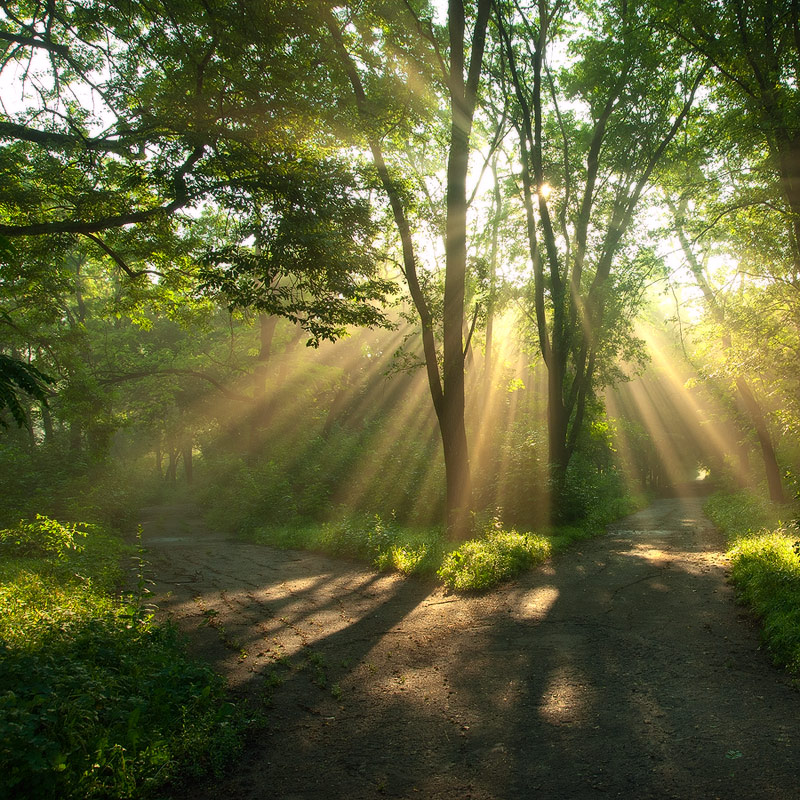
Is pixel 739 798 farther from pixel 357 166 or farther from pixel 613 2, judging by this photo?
pixel 613 2

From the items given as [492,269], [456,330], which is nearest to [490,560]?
[456,330]

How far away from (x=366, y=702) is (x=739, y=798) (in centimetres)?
285

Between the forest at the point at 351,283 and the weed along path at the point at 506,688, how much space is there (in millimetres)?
84

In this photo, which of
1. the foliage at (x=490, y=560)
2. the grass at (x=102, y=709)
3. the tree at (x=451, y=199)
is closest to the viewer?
the grass at (x=102, y=709)

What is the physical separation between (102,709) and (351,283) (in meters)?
7.42

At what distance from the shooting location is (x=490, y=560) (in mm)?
9133

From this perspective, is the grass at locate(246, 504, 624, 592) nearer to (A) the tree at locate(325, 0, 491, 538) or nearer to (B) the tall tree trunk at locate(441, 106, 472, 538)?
(B) the tall tree trunk at locate(441, 106, 472, 538)

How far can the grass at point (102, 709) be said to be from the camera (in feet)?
9.71

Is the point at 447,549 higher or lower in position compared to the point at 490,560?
lower

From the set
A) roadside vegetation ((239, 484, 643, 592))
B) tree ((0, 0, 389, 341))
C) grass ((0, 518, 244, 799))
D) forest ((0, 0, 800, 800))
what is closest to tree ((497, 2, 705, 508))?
forest ((0, 0, 800, 800))

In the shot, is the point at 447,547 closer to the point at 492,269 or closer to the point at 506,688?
the point at 506,688

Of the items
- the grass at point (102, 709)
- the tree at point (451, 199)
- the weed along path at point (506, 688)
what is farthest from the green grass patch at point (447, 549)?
the grass at point (102, 709)

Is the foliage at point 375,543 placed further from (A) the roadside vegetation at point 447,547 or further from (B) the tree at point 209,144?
(B) the tree at point 209,144

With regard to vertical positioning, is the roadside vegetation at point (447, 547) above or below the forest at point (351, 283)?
below
